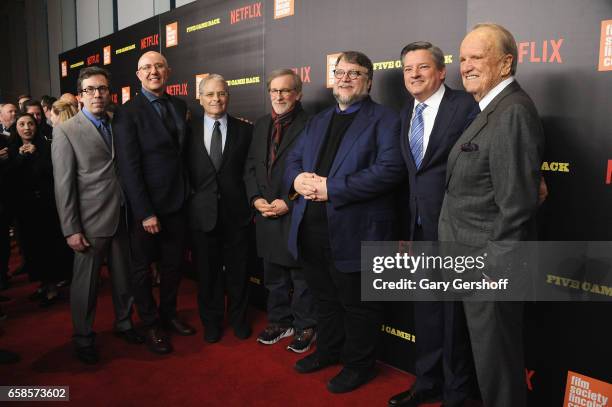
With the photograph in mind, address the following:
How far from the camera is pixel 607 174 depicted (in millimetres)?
1887

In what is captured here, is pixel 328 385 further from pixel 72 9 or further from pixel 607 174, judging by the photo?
pixel 72 9

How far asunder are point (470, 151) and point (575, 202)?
604 mm

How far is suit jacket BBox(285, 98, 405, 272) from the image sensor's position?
2.22 meters

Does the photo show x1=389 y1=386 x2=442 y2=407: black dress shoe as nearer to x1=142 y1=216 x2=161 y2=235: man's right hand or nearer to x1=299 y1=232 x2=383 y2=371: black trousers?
x1=299 y1=232 x2=383 y2=371: black trousers

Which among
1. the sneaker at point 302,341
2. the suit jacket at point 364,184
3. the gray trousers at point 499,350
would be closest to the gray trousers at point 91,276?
the sneaker at point 302,341

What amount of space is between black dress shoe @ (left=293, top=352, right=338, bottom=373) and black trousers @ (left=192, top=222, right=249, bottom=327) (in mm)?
648

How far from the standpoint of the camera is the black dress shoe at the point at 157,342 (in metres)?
2.93

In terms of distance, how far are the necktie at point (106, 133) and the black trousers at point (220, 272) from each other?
75 centimetres

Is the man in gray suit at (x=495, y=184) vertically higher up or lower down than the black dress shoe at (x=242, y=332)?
higher up

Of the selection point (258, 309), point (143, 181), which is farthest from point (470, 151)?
point (258, 309)

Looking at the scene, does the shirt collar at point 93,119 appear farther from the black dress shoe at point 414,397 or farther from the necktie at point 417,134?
the black dress shoe at point 414,397

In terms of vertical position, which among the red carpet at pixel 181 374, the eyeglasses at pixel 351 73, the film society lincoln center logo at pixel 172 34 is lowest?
the red carpet at pixel 181 374

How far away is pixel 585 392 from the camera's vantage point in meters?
2.01

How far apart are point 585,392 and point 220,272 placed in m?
2.14
